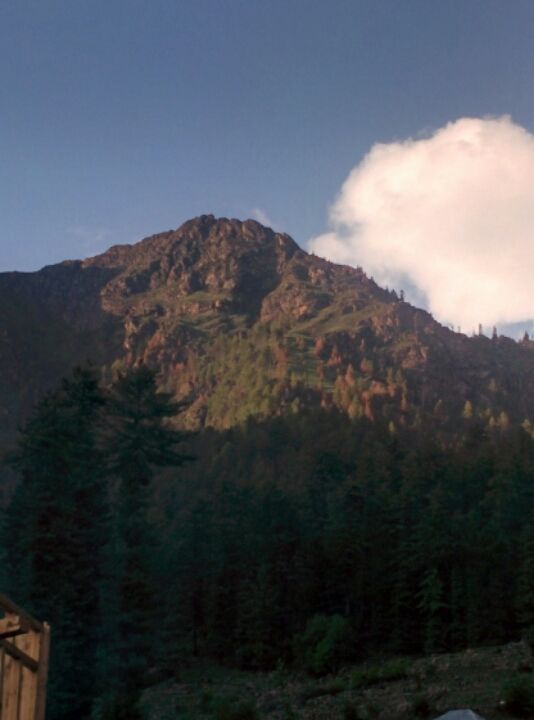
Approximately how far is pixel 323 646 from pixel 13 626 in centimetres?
3514

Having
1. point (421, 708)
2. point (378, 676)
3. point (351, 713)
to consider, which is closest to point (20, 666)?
point (351, 713)

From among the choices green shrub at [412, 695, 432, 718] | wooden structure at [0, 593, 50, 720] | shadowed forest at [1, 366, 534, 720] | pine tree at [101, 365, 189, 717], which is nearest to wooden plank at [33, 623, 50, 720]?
wooden structure at [0, 593, 50, 720]

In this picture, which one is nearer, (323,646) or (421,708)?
(421,708)

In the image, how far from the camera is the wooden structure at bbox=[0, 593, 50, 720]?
666cm

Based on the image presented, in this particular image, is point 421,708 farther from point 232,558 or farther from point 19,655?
point 232,558

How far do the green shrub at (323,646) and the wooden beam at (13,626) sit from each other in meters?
34.5

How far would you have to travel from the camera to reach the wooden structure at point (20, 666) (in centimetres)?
666

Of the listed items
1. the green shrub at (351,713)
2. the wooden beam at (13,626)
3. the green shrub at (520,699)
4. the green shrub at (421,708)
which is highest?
the wooden beam at (13,626)

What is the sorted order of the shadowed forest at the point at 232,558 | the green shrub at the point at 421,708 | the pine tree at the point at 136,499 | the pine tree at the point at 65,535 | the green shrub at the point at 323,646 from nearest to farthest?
the green shrub at the point at 421,708
the pine tree at the point at 65,535
the shadowed forest at the point at 232,558
the pine tree at the point at 136,499
the green shrub at the point at 323,646

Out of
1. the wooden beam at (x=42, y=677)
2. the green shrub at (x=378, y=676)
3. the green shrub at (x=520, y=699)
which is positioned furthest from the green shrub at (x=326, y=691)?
the wooden beam at (x=42, y=677)

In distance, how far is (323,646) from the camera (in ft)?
128

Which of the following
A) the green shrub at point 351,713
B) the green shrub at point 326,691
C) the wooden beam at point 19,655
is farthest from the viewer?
the green shrub at point 326,691

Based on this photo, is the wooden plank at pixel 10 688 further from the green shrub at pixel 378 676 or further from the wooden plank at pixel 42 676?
the green shrub at pixel 378 676

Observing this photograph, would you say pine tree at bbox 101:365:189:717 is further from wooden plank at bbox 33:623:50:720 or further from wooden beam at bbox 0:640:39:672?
wooden beam at bbox 0:640:39:672
